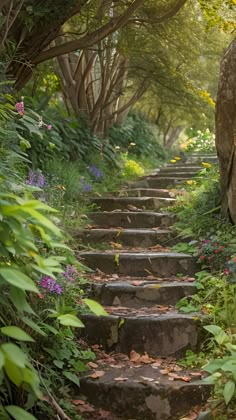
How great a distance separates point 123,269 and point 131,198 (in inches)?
83.0

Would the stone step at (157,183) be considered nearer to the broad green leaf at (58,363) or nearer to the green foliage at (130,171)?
the green foliage at (130,171)

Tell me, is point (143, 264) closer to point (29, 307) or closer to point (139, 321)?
point (139, 321)

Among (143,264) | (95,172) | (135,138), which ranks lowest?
(143,264)

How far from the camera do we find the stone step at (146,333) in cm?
381

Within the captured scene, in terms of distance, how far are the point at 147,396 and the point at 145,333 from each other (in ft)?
2.07

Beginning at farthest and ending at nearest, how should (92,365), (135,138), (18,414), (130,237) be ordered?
(135,138) → (130,237) → (92,365) → (18,414)

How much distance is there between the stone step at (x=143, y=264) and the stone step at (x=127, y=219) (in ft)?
4.09

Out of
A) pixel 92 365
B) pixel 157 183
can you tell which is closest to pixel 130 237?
pixel 92 365

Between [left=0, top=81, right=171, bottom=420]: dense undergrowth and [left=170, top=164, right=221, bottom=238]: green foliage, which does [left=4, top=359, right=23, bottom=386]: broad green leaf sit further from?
[left=170, top=164, right=221, bottom=238]: green foliage

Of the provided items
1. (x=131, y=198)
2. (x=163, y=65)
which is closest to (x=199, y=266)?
(x=131, y=198)

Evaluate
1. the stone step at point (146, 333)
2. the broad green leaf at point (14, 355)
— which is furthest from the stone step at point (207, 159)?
the broad green leaf at point (14, 355)

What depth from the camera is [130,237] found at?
5.64 metres

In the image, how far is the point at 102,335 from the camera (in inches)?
153

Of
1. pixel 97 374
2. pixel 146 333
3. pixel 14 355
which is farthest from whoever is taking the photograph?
pixel 146 333
